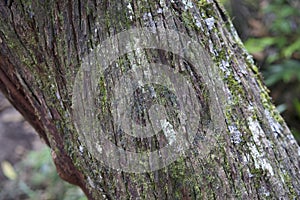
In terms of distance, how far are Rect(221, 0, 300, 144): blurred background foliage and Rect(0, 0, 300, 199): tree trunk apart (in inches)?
93.2

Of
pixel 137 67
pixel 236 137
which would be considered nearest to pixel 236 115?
pixel 236 137

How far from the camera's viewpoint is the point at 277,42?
4008mm

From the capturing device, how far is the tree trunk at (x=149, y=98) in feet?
4.46

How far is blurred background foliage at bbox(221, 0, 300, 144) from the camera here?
3.87 m

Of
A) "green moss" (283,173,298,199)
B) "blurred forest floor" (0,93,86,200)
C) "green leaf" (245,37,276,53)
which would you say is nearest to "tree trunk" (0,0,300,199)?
"green moss" (283,173,298,199)

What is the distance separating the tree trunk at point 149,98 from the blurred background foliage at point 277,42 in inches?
93.2

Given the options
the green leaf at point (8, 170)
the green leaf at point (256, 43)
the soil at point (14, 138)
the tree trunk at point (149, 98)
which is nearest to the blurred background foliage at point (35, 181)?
the green leaf at point (8, 170)

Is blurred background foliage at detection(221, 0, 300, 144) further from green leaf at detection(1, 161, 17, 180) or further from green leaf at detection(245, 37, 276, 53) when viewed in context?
green leaf at detection(1, 161, 17, 180)

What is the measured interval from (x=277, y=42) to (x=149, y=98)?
114 inches

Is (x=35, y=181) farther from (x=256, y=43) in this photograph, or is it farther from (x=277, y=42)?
(x=277, y=42)

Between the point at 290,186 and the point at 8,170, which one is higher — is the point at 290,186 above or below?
above

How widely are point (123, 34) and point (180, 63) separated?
0.18m

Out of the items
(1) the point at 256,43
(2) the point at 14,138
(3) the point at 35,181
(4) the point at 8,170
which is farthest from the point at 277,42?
(2) the point at 14,138

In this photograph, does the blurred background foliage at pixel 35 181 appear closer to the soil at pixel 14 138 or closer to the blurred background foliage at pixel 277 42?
the soil at pixel 14 138
